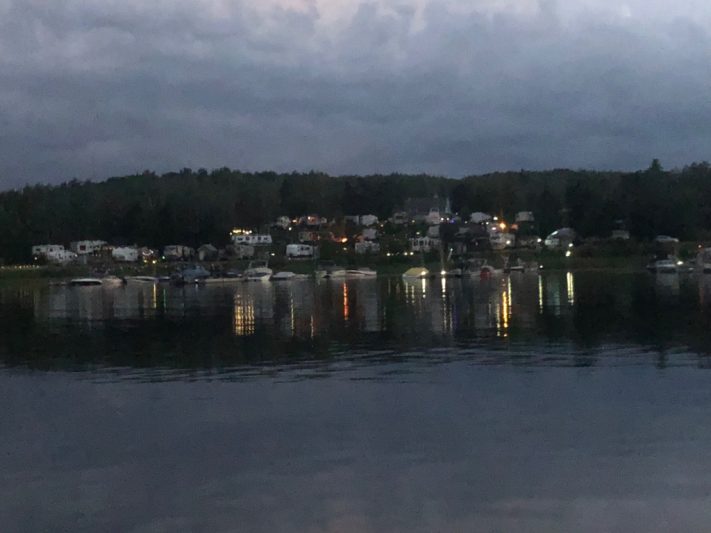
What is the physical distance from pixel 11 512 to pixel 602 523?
660cm

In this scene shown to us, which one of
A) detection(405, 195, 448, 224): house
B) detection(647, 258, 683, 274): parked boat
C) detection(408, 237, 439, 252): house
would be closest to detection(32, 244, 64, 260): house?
detection(408, 237, 439, 252): house

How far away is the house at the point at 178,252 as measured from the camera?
132 m

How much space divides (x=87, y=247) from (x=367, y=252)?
43903mm

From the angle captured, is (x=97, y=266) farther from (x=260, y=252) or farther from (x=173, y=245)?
(x=260, y=252)

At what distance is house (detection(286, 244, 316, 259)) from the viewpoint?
131 meters

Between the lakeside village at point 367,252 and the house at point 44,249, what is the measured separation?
0.15 m

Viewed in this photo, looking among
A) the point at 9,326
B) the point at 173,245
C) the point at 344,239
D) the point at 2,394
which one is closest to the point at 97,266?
the point at 173,245

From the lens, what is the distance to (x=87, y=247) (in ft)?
472

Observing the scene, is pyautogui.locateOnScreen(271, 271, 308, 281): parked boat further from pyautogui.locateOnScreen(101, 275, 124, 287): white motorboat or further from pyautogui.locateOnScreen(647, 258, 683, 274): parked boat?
pyautogui.locateOnScreen(647, 258, 683, 274): parked boat

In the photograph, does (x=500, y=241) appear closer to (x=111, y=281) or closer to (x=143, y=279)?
(x=143, y=279)

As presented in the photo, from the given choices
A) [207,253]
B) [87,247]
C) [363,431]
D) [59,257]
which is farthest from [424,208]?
[363,431]

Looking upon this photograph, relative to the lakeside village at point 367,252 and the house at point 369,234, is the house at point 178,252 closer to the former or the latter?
the lakeside village at point 367,252

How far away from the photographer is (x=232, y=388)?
20.0m

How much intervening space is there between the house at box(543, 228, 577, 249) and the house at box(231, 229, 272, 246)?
136ft
